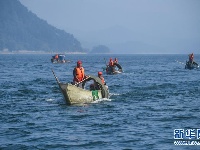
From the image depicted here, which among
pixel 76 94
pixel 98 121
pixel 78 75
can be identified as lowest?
pixel 98 121

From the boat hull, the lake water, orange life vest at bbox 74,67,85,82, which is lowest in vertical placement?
the lake water

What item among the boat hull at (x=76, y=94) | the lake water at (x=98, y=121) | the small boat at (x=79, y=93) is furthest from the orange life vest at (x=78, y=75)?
the lake water at (x=98, y=121)

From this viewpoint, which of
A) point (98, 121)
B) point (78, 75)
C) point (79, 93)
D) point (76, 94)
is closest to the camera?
point (98, 121)

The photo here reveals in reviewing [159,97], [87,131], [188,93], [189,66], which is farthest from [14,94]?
[189,66]

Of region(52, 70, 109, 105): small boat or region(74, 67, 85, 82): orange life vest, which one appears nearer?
region(52, 70, 109, 105): small boat

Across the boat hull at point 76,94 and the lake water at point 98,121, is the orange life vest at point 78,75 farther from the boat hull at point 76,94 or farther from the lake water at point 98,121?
the lake water at point 98,121

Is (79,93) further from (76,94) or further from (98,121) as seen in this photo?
(98,121)

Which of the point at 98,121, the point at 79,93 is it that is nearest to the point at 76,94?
the point at 79,93

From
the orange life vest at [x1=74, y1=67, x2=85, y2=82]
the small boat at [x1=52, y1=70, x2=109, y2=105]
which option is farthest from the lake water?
the orange life vest at [x1=74, y1=67, x2=85, y2=82]

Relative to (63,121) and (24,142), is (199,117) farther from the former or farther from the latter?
(24,142)

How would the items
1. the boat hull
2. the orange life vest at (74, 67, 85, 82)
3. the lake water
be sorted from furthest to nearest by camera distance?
the orange life vest at (74, 67, 85, 82) → the boat hull → the lake water

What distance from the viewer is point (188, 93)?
39688 millimetres

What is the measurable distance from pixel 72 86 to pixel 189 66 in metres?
50.5

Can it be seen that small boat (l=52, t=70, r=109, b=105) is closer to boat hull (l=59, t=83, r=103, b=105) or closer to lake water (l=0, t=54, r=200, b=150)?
boat hull (l=59, t=83, r=103, b=105)
